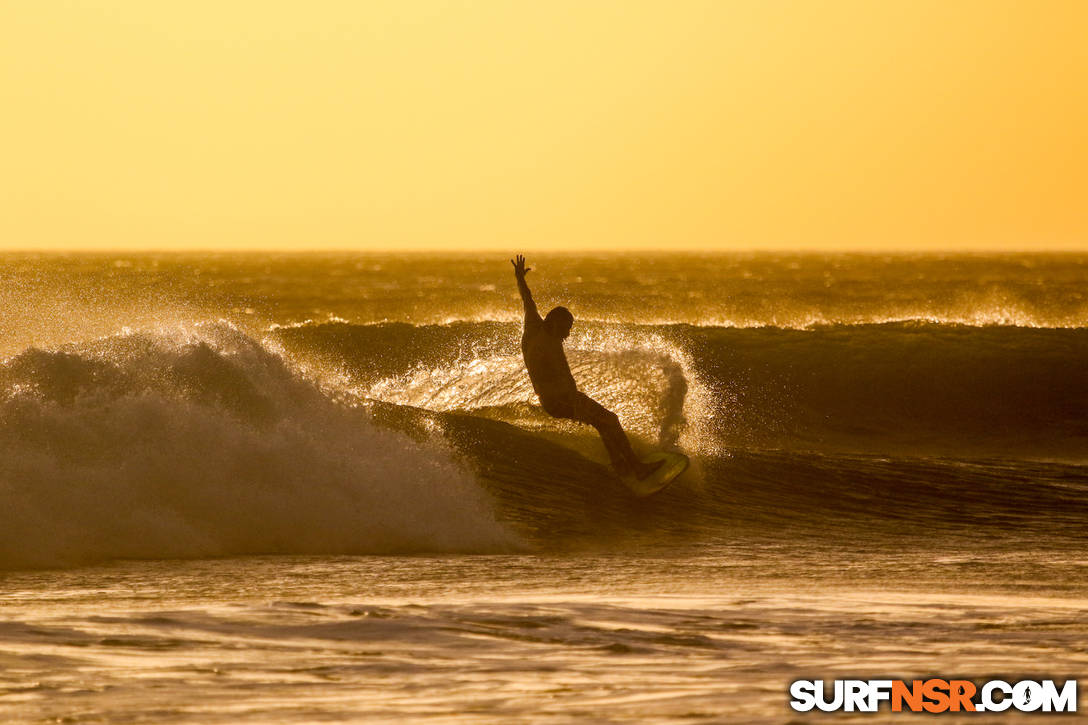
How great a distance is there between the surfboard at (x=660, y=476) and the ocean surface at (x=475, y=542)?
0.39 feet

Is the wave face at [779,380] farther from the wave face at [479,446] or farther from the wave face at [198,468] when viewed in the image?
the wave face at [198,468]

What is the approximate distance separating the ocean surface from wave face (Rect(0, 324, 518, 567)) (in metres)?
0.02

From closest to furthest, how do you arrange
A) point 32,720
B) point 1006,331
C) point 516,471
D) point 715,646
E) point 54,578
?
point 32,720 < point 715,646 < point 54,578 < point 516,471 < point 1006,331

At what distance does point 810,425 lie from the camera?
18703 mm

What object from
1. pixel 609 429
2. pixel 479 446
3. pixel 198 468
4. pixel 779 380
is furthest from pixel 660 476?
pixel 779 380

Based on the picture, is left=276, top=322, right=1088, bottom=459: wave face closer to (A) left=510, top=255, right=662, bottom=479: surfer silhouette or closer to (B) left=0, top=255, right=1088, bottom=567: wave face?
(B) left=0, top=255, right=1088, bottom=567: wave face

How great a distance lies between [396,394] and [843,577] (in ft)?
31.9

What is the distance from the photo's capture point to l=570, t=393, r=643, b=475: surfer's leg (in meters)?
10.9

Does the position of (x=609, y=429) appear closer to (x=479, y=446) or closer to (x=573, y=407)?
(x=573, y=407)

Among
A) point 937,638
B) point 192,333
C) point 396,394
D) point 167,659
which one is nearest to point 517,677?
point 167,659

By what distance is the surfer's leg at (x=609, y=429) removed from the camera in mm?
10852

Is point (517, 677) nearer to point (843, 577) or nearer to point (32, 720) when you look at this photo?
point (32, 720)

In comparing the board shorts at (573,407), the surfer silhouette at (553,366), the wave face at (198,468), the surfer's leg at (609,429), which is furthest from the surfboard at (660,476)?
the wave face at (198,468)

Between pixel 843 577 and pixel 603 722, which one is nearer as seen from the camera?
pixel 603 722
